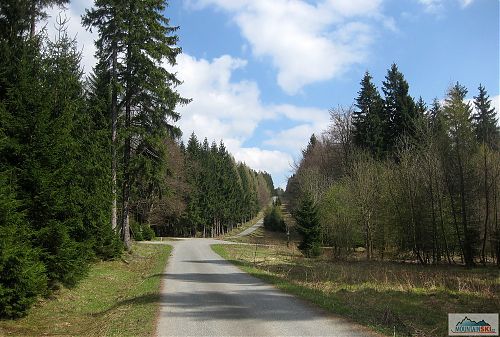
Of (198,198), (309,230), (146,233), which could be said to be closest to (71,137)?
(309,230)

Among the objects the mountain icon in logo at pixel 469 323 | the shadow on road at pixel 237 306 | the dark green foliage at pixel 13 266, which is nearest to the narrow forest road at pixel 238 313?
the shadow on road at pixel 237 306

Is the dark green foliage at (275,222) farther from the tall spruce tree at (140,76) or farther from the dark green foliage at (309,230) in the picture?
the tall spruce tree at (140,76)

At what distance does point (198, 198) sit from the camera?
2677 inches

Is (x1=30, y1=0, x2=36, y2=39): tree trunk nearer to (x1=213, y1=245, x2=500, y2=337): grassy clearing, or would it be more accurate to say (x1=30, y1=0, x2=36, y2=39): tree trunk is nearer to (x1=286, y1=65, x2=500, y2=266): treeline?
(x1=213, y1=245, x2=500, y2=337): grassy clearing

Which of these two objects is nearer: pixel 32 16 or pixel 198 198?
pixel 32 16

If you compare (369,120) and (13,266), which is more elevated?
(369,120)

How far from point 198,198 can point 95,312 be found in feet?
185

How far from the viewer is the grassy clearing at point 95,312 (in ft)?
29.5

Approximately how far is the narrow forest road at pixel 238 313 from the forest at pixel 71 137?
3.64 metres

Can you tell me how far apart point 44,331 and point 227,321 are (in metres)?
4.38

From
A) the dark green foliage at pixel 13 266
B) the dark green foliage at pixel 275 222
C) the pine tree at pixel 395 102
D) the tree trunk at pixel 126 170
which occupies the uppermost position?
the pine tree at pixel 395 102

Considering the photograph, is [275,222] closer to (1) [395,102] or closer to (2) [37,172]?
(1) [395,102]

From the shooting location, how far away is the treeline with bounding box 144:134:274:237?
5506cm

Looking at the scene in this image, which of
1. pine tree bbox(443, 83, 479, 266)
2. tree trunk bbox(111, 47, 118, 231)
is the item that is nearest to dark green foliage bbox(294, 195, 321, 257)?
pine tree bbox(443, 83, 479, 266)
